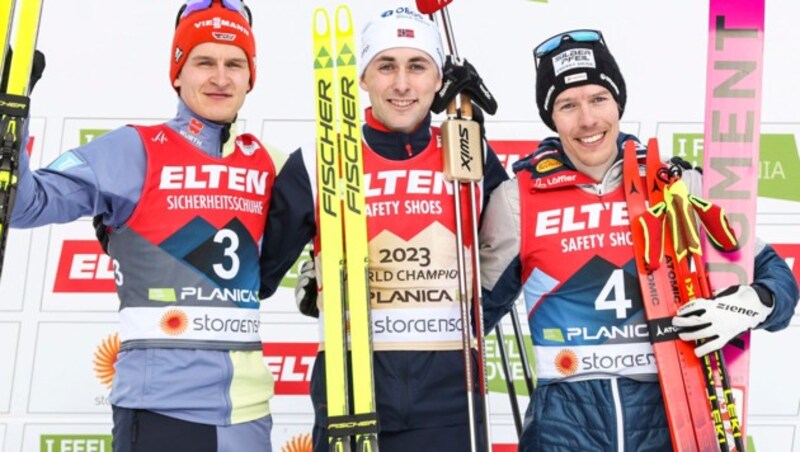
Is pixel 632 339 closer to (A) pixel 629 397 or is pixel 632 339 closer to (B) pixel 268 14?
(A) pixel 629 397

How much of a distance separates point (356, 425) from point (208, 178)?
722mm

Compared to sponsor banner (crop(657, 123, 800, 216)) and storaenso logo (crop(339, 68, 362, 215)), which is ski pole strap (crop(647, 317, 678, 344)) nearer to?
storaenso logo (crop(339, 68, 362, 215))

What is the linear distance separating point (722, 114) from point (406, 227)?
39.7 inches

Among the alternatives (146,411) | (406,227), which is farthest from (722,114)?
(146,411)

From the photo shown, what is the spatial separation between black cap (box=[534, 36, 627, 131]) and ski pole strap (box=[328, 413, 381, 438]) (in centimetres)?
91

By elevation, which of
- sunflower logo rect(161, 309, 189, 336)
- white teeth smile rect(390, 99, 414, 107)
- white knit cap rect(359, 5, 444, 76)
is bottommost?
sunflower logo rect(161, 309, 189, 336)

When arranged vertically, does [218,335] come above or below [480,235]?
below

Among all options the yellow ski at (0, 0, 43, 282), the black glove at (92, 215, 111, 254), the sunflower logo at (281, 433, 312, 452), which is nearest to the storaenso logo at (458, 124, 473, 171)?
the black glove at (92, 215, 111, 254)

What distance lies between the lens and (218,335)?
239 centimetres

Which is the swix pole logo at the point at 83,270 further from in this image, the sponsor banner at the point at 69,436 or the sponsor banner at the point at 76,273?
the sponsor banner at the point at 69,436

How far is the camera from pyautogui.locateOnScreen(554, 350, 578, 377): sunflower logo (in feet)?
7.68

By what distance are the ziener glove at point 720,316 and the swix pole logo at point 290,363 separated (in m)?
1.69

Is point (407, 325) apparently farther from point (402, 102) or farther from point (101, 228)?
point (101, 228)

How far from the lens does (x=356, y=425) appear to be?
2305 millimetres
